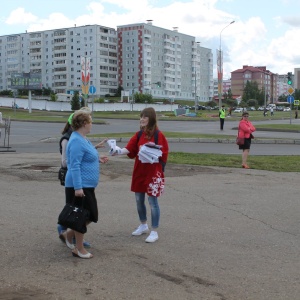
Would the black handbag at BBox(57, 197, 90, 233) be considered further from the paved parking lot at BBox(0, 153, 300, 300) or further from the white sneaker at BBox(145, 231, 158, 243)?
the white sneaker at BBox(145, 231, 158, 243)

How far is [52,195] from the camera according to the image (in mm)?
9539

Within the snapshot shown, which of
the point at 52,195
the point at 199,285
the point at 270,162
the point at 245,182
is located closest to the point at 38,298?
the point at 199,285

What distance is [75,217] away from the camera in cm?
555

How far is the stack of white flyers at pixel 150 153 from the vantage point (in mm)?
6328

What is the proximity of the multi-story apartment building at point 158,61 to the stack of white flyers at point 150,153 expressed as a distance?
13123cm

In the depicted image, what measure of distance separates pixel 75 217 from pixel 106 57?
469 feet

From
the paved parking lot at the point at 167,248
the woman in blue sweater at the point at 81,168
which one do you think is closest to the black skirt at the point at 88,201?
the woman in blue sweater at the point at 81,168

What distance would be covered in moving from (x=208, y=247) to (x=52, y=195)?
423cm

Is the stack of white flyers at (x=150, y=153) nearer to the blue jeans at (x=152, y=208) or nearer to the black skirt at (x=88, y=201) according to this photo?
the blue jeans at (x=152, y=208)

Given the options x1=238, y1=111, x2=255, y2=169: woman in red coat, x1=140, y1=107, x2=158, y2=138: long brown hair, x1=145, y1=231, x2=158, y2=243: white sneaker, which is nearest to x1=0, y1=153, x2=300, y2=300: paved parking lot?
x1=145, y1=231, x2=158, y2=243: white sneaker

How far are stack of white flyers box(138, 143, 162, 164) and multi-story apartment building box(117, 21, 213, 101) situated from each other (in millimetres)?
131232

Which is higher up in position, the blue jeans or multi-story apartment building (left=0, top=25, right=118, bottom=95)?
multi-story apartment building (left=0, top=25, right=118, bottom=95)

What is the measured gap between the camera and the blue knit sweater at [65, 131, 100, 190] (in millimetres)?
5547

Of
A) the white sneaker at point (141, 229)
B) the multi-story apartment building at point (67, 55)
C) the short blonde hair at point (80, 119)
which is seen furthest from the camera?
the multi-story apartment building at point (67, 55)
